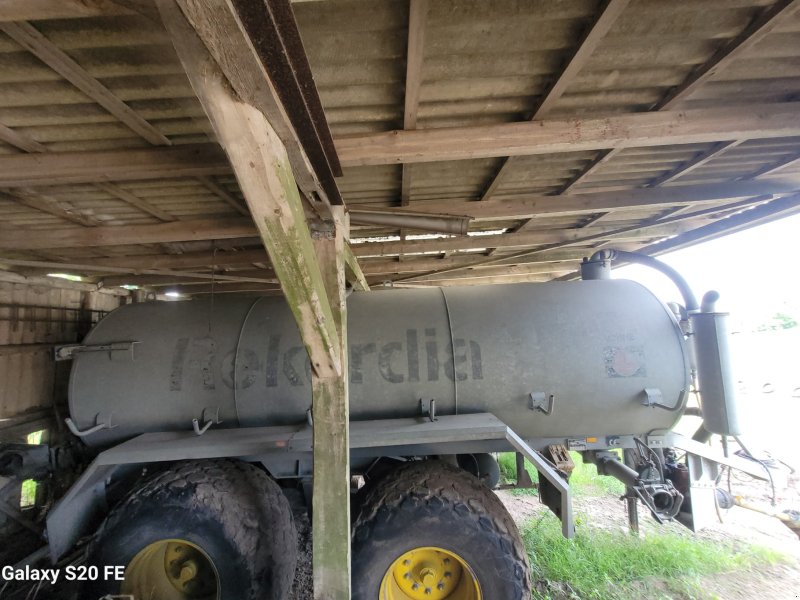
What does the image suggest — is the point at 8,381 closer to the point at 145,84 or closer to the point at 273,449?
the point at 273,449

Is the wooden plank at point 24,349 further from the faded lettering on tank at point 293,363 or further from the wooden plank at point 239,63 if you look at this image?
the wooden plank at point 239,63

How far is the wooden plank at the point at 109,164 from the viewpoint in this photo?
2.51 meters

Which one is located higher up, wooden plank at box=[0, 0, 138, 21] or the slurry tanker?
wooden plank at box=[0, 0, 138, 21]

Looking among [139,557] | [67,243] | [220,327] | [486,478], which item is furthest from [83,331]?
[486,478]

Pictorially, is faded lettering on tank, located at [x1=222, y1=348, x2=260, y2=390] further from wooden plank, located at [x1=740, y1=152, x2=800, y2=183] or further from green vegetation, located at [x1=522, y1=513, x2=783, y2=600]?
wooden plank, located at [x1=740, y1=152, x2=800, y2=183]

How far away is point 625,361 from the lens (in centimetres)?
312

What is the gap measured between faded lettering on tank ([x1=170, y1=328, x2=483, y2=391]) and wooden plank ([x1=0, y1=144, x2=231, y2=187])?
150cm

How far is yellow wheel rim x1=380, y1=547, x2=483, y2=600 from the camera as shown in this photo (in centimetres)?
278

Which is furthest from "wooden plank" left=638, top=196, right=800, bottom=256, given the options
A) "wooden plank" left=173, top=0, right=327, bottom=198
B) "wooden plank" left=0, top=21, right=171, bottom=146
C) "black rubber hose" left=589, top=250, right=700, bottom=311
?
"wooden plank" left=0, top=21, right=171, bottom=146

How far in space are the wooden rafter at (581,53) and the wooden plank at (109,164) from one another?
2.21m

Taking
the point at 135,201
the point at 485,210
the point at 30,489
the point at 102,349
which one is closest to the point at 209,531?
the point at 102,349

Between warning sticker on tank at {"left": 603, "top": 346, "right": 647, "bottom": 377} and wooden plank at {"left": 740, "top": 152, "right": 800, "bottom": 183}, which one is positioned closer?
warning sticker on tank at {"left": 603, "top": 346, "right": 647, "bottom": 377}

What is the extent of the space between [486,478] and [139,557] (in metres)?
2.86

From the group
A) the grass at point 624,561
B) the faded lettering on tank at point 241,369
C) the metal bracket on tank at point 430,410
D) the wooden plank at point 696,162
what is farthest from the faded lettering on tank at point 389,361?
the wooden plank at point 696,162
